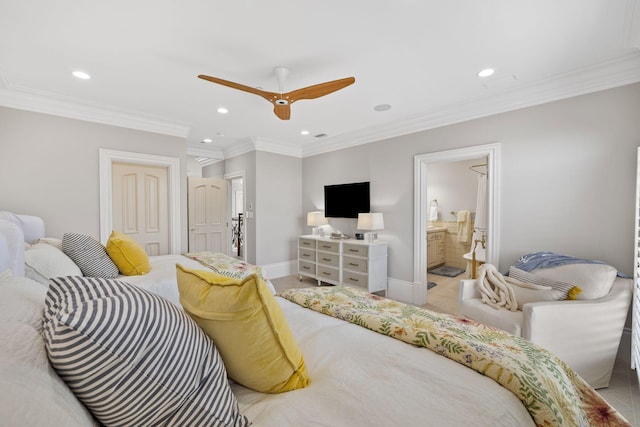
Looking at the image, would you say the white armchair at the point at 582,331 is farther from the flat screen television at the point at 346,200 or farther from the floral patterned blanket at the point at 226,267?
the flat screen television at the point at 346,200

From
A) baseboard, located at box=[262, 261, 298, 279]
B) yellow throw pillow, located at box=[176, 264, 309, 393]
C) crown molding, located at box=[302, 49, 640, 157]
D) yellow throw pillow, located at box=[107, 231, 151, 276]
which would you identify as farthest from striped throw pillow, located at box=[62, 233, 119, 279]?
crown molding, located at box=[302, 49, 640, 157]

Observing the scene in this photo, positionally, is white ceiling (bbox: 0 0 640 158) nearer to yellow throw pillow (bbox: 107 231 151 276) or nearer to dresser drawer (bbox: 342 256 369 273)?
yellow throw pillow (bbox: 107 231 151 276)

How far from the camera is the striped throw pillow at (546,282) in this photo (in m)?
2.14

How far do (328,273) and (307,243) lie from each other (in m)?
0.69

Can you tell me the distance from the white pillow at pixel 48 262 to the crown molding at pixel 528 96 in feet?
12.5

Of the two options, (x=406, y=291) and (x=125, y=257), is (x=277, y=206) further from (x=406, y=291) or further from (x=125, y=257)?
(x=125, y=257)

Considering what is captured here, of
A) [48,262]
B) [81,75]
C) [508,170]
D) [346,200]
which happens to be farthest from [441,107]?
[48,262]

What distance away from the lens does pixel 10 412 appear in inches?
15.8

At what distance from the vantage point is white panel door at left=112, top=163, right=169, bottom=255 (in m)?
3.86

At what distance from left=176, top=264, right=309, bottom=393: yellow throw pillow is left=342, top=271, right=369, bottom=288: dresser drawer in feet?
10.3

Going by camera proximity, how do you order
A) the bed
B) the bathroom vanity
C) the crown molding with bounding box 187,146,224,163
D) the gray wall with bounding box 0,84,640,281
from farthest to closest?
the bathroom vanity → the crown molding with bounding box 187,146,224,163 → the gray wall with bounding box 0,84,640,281 → the bed

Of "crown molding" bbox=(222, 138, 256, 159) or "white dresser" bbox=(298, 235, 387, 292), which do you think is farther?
"crown molding" bbox=(222, 138, 256, 159)

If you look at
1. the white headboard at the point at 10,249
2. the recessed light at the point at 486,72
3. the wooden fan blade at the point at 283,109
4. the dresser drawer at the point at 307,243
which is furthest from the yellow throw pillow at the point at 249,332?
the dresser drawer at the point at 307,243

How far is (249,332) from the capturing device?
0.83 metres
